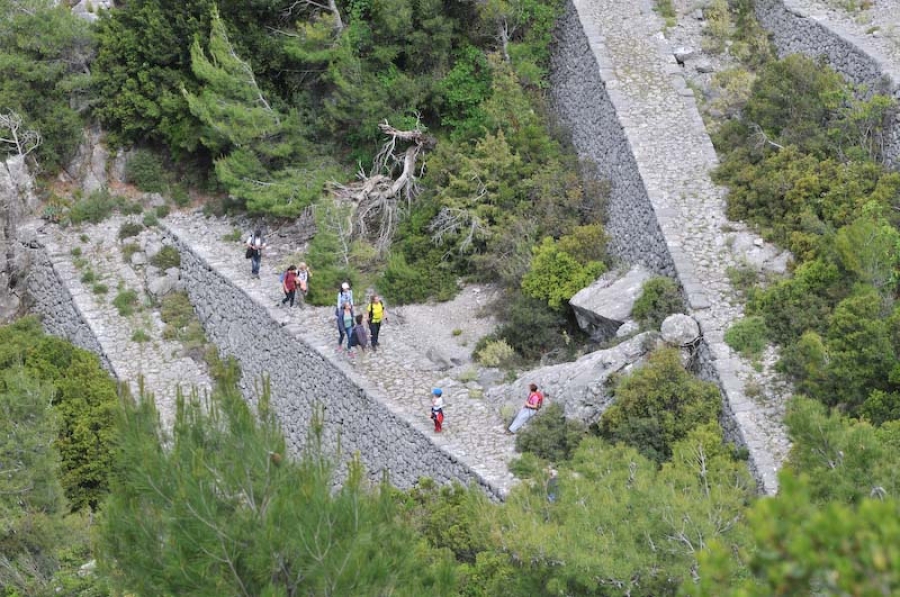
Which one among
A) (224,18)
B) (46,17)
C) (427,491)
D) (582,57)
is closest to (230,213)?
(224,18)

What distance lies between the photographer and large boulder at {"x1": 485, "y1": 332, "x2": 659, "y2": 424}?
15.5m

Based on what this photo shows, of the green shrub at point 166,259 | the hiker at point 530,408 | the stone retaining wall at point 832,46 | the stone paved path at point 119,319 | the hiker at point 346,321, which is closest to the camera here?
the hiker at point 530,408

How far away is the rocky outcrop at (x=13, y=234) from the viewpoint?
22.4 meters

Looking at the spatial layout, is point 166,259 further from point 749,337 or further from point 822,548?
point 822,548

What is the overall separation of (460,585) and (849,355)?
208 inches

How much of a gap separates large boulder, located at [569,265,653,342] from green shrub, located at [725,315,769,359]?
6.07ft

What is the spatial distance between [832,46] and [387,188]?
811cm

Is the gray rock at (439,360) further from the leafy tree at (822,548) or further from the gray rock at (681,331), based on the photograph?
the leafy tree at (822,548)

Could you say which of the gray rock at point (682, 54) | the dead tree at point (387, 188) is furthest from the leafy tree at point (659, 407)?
the gray rock at point (682, 54)

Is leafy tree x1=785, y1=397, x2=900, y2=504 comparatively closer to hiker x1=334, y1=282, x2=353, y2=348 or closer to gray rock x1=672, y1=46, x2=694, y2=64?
hiker x1=334, y1=282, x2=353, y2=348

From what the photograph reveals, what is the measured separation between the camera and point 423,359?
18.0m

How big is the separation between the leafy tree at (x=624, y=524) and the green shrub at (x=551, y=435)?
2.62 metres

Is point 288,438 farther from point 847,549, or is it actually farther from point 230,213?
point 847,549

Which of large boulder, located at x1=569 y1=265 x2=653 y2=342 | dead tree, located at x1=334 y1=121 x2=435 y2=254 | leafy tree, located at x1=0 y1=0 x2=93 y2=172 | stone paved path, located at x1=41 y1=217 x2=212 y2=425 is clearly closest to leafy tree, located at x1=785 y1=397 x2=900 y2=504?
large boulder, located at x1=569 y1=265 x2=653 y2=342
